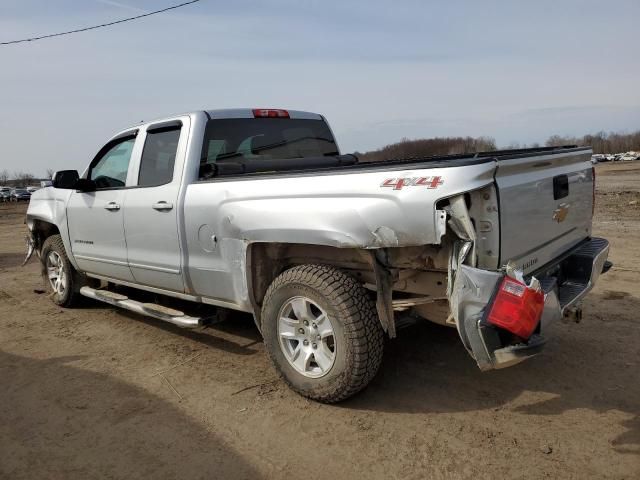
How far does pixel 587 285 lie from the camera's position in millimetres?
3656

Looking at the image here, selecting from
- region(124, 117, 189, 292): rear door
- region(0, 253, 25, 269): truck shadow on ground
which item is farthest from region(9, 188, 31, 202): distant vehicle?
region(124, 117, 189, 292): rear door

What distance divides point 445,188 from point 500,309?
67 cm

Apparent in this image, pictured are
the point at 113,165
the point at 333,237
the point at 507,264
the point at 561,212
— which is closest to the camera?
the point at 507,264

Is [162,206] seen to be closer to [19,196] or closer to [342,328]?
[342,328]

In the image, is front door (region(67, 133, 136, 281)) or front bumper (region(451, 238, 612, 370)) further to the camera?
front door (region(67, 133, 136, 281))

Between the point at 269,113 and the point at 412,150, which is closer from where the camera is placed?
the point at 269,113

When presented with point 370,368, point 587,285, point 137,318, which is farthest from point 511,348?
point 137,318

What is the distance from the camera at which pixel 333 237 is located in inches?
123

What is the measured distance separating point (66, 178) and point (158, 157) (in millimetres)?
1185

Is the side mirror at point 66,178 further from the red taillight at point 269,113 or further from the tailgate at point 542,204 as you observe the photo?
the tailgate at point 542,204

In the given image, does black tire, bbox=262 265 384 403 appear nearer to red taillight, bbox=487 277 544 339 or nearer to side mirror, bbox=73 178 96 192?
red taillight, bbox=487 277 544 339

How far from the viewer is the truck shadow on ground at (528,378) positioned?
3285mm

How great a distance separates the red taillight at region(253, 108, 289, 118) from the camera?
15.5 ft

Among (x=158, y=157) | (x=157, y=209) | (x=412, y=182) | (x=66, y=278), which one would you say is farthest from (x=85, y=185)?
(x=412, y=182)
